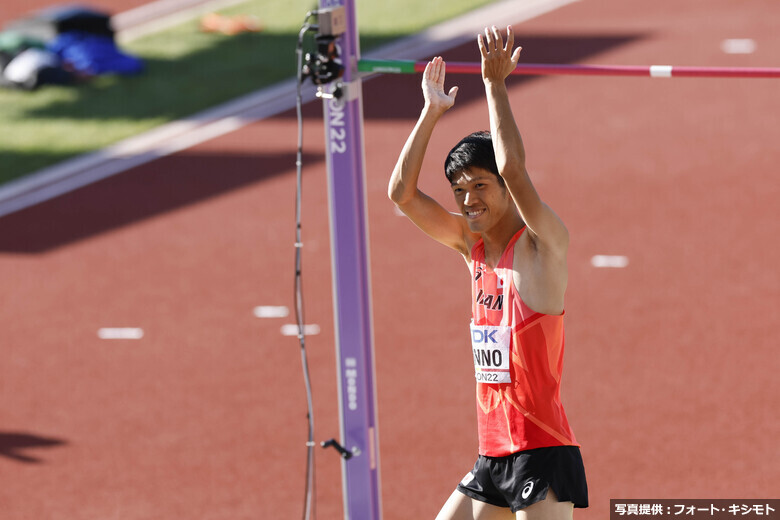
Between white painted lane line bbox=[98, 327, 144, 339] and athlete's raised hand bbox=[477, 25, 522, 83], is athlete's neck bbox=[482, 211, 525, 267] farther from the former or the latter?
white painted lane line bbox=[98, 327, 144, 339]

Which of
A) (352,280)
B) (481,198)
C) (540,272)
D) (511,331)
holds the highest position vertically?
(481,198)

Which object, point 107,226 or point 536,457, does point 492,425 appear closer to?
point 536,457

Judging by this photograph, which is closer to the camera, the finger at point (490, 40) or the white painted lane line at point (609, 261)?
the finger at point (490, 40)

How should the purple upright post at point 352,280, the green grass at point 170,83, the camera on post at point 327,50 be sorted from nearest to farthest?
the camera on post at point 327,50 → the purple upright post at point 352,280 → the green grass at point 170,83

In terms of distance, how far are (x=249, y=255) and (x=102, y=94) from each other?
227 inches

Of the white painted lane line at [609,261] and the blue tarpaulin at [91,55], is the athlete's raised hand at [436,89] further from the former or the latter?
the blue tarpaulin at [91,55]

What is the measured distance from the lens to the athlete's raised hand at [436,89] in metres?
4.42

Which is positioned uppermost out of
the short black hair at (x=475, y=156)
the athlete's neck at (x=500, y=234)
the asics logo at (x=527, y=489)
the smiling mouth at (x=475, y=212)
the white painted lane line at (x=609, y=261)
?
the white painted lane line at (x=609, y=261)

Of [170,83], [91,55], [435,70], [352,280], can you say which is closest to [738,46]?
[170,83]

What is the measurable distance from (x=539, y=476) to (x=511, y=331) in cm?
48

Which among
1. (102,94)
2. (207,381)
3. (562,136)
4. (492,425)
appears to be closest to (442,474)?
(207,381)

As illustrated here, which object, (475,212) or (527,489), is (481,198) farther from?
(527,489)

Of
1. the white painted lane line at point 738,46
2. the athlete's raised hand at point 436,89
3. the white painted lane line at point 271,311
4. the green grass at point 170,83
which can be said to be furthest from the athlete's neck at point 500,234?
the white painted lane line at point 738,46

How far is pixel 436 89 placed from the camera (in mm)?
4477
